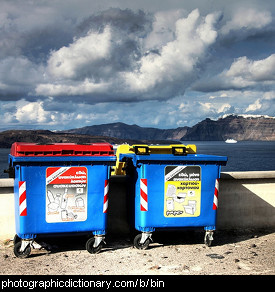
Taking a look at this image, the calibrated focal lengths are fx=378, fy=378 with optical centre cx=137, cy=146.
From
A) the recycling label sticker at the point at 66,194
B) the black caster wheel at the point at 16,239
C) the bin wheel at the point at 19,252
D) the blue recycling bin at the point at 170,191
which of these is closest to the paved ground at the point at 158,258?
the bin wheel at the point at 19,252

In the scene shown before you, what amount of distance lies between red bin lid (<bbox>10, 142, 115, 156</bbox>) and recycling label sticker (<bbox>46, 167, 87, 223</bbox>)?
22 cm

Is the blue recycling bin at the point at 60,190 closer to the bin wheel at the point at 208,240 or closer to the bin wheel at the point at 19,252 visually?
the bin wheel at the point at 19,252

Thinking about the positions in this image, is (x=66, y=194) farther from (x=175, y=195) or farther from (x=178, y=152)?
(x=178, y=152)

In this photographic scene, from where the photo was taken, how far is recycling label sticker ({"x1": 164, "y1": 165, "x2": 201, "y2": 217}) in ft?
17.9

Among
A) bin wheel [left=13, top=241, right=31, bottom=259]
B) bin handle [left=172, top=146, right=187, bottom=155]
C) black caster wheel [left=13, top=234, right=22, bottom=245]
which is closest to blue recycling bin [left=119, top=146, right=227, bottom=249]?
bin handle [left=172, top=146, right=187, bottom=155]

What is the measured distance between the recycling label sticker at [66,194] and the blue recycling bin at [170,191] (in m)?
0.81

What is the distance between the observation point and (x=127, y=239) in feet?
19.9

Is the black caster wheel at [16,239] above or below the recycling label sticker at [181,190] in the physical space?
below

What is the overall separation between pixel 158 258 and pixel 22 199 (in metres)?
1.99

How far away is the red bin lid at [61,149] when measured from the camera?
5.07m

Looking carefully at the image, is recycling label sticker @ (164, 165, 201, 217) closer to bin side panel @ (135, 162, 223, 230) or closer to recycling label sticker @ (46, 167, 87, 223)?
bin side panel @ (135, 162, 223, 230)
